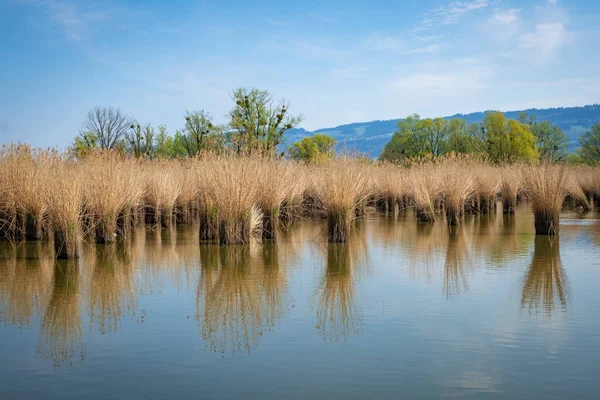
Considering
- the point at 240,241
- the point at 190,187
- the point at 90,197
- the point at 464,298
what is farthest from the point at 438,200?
the point at 464,298

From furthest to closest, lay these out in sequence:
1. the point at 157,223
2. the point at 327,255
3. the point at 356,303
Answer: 1. the point at 157,223
2. the point at 327,255
3. the point at 356,303

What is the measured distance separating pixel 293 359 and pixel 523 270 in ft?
16.4

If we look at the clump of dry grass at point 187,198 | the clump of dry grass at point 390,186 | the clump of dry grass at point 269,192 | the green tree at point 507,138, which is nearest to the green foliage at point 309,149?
the clump of dry grass at point 269,192

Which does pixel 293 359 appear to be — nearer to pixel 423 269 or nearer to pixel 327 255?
pixel 423 269

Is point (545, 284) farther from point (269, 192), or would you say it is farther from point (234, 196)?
point (269, 192)

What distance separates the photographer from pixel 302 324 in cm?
570

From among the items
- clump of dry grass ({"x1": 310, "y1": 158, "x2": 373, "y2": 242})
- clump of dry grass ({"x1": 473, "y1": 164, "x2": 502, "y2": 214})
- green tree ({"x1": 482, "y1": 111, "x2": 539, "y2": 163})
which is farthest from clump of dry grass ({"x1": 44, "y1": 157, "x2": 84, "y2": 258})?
green tree ({"x1": 482, "y1": 111, "x2": 539, "y2": 163})

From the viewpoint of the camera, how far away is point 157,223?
15.8 m

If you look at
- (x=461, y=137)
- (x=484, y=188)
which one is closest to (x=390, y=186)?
(x=484, y=188)

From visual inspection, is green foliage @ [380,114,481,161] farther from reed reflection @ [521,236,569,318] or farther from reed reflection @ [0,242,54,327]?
reed reflection @ [0,242,54,327]

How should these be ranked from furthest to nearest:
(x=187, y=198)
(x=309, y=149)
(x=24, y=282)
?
(x=309, y=149)
(x=187, y=198)
(x=24, y=282)

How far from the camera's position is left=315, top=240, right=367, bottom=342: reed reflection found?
5.55 meters

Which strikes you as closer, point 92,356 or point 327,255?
point 92,356

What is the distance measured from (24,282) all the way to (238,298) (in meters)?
3.18
